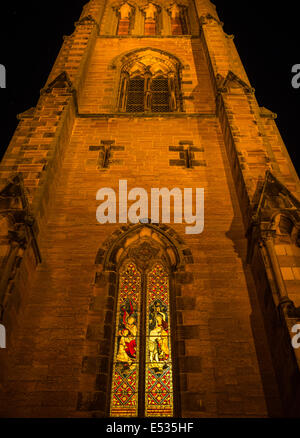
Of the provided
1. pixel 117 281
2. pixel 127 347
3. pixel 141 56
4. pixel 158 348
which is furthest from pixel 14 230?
pixel 141 56

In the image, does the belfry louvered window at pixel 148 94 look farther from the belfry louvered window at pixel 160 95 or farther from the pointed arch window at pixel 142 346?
the pointed arch window at pixel 142 346

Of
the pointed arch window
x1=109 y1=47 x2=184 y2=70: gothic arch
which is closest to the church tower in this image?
the pointed arch window

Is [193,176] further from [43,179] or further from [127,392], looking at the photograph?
[127,392]

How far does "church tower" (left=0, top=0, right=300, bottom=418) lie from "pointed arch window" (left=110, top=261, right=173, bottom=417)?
2 cm

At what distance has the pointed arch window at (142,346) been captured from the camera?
21.8 ft

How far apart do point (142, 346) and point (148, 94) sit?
424 inches

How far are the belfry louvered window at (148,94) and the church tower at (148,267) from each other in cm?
136

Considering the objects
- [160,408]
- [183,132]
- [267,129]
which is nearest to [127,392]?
[160,408]

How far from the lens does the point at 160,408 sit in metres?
6.57

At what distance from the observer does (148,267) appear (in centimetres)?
877

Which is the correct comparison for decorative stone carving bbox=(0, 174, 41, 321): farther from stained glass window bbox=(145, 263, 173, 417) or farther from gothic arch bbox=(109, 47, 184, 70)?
gothic arch bbox=(109, 47, 184, 70)

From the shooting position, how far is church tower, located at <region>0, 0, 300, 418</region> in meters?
6.58

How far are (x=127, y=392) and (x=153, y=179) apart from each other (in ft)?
18.2

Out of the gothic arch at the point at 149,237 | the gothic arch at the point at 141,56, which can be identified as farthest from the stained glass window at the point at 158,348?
the gothic arch at the point at 141,56
